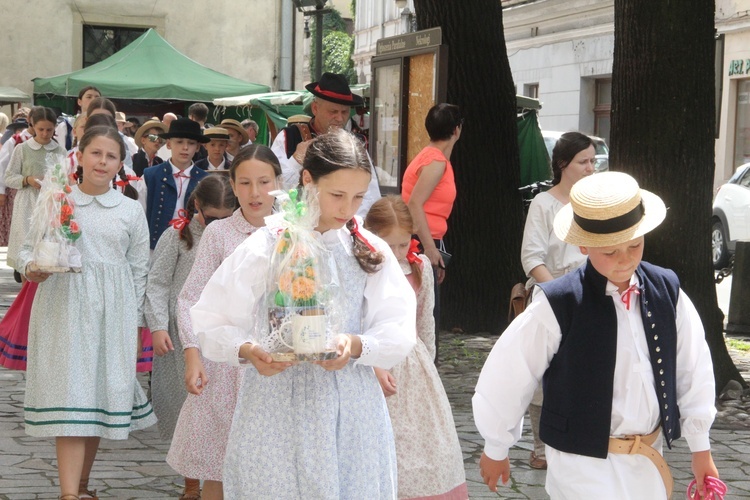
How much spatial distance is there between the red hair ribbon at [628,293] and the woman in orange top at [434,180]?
4.07m

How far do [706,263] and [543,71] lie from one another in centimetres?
2675

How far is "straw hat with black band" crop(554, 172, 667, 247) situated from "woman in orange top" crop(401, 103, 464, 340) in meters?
3.94

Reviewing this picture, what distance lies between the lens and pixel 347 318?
3.87 metres

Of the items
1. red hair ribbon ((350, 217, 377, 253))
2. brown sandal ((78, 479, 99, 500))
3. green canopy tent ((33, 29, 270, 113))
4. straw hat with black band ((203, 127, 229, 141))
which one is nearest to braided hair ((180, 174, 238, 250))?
brown sandal ((78, 479, 99, 500))

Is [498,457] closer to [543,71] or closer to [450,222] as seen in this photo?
[450,222]

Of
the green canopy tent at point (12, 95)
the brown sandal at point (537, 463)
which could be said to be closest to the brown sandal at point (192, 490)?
the brown sandal at point (537, 463)

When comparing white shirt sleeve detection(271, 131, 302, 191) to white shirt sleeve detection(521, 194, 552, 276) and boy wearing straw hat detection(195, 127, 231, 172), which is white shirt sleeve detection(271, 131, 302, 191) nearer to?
white shirt sleeve detection(521, 194, 552, 276)

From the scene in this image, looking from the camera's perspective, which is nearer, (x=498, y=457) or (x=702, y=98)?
(x=498, y=457)

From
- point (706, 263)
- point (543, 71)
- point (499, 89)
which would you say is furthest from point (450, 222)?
point (543, 71)

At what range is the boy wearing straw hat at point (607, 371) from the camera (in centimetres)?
386

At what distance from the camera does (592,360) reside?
3852 millimetres

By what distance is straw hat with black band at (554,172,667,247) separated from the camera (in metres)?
3.88

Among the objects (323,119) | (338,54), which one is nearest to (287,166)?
(323,119)

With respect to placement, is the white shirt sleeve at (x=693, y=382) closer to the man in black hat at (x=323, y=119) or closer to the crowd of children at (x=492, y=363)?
the crowd of children at (x=492, y=363)
